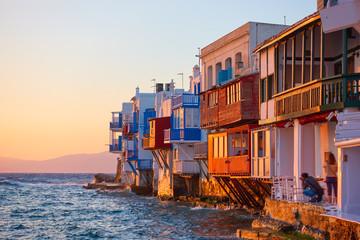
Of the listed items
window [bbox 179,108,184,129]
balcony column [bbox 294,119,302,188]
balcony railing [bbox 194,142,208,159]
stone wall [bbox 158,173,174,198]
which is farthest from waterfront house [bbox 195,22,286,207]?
stone wall [bbox 158,173,174,198]

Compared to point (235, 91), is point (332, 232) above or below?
below

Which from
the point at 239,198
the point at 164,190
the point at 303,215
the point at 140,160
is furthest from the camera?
the point at 140,160

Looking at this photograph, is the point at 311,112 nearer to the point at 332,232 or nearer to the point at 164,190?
the point at 332,232

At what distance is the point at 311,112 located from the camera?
2075cm

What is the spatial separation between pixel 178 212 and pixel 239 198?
5.83 meters

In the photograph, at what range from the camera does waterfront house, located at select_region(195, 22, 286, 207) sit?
30656 mm

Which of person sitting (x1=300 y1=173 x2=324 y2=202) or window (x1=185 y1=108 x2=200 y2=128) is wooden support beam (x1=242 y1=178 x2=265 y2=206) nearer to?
person sitting (x1=300 y1=173 x2=324 y2=202)

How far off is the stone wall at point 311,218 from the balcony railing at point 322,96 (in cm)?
341

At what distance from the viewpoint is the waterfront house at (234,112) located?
3066 centimetres

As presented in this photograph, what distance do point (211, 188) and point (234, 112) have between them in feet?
39.5

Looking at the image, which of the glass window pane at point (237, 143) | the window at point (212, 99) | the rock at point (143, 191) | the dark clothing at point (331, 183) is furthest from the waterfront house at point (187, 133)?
the dark clothing at point (331, 183)

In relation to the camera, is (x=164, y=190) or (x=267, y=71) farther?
(x=164, y=190)

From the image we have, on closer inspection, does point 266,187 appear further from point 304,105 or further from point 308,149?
point 304,105

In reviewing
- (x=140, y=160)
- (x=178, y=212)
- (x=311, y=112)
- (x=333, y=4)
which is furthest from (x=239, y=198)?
(x=140, y=160)
